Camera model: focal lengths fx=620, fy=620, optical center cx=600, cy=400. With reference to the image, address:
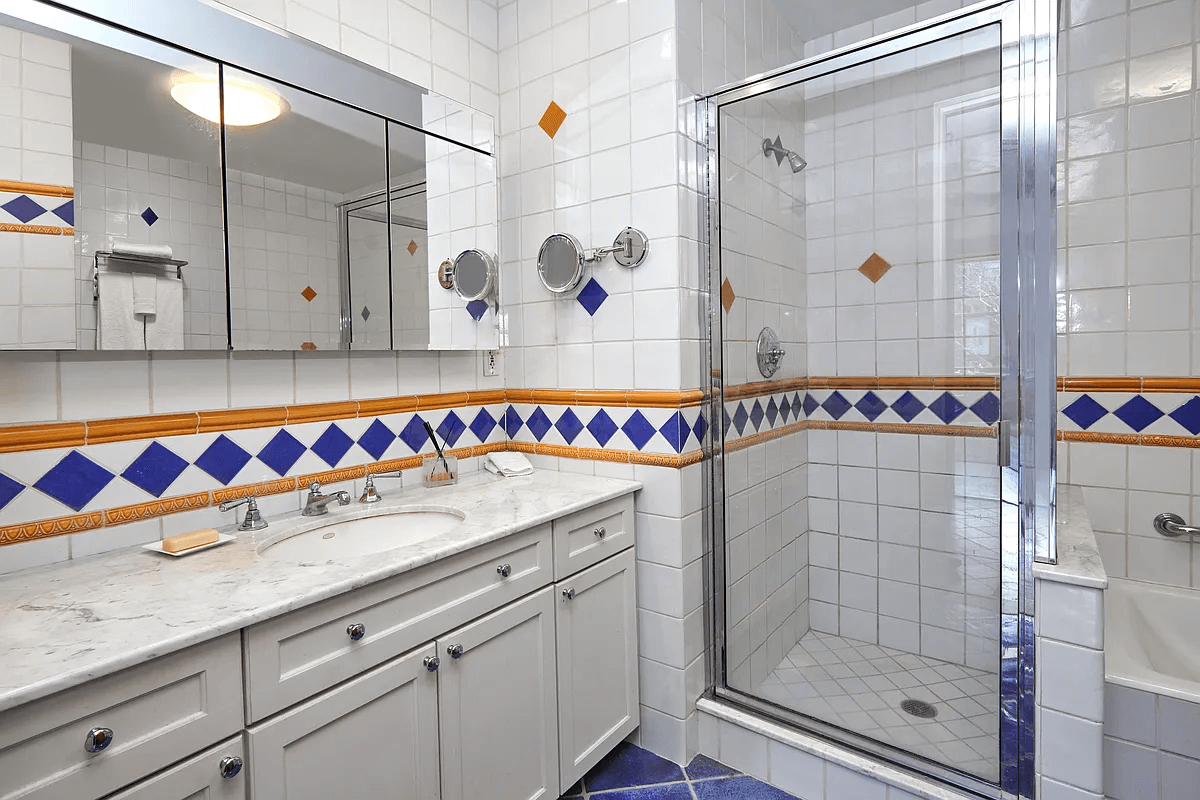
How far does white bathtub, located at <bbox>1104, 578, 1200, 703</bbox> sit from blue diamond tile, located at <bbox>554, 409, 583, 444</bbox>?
5.17 ft

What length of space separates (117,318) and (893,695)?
2088 millimetres

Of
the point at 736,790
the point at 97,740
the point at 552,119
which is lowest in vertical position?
the point at 736,790

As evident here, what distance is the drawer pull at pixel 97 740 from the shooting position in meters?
0.81

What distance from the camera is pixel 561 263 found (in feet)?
6.48

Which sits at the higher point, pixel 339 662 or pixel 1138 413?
pixel 1138 413

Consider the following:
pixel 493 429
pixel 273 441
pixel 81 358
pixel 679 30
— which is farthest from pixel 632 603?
pixel 679 30

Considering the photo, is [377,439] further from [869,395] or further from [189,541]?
[869,395]

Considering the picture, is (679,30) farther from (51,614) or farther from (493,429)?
(51,614)

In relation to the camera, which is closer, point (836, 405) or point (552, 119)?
point (836, 405)

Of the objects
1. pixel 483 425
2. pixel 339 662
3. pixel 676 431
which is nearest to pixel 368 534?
pixel 339 662

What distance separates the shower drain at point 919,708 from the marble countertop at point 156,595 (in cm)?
107

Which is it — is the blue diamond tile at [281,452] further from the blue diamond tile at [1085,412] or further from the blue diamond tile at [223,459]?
the blue diamond tile at [1085,412]

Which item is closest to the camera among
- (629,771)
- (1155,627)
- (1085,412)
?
(629,771)

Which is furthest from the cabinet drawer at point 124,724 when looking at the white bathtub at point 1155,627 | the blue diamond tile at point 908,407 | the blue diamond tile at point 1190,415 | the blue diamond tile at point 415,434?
the blue diamond tile at point 1190,415
